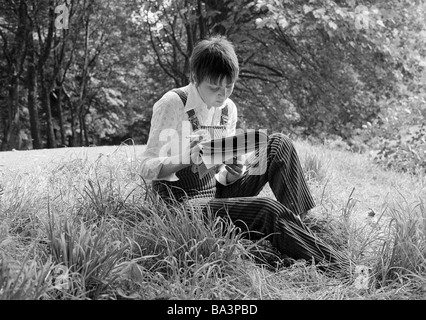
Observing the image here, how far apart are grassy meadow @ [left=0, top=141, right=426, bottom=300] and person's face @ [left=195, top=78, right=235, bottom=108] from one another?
2.01ft

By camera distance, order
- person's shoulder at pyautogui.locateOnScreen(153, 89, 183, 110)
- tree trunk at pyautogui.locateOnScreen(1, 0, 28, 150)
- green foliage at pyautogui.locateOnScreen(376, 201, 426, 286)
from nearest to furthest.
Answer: green foliage at pyautogui.locateOnScreen(376, 201, 426, 286), person's shoulder at pyautogui.locateOnScreen(153, 89, 183, 110), tree trunk at pyautogui.locateOnScreen(1, 0, 28, 150)

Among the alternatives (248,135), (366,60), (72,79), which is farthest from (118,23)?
(248,135)

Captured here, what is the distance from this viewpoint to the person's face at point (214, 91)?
111 inches

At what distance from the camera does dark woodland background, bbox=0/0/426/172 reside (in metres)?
6.68

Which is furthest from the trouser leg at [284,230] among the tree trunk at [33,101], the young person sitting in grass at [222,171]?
the tree trunk at [33,101]

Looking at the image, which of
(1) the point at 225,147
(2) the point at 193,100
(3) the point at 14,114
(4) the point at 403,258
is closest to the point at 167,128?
(2) the point at 193,100

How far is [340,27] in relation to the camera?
264 inches

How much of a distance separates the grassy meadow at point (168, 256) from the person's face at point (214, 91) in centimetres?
61

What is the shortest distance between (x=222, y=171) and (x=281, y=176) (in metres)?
0.42

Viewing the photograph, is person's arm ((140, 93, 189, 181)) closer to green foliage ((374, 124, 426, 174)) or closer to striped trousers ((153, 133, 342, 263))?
striped trousers ((153, 133, 342, 263))

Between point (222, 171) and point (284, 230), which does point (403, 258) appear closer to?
point (284, 230)

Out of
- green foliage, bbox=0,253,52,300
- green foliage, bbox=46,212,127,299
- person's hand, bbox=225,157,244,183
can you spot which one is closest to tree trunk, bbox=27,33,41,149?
person's hand, bbox=225,157,244,183

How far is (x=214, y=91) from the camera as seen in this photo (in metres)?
2.86

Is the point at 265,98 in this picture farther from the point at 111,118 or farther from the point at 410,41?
the point at 111,118
